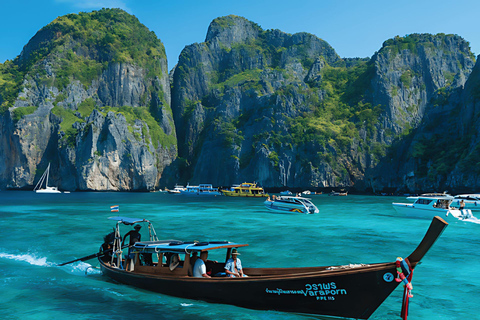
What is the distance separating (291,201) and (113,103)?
148725mm

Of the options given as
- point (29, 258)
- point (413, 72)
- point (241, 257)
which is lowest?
point (29, 258)

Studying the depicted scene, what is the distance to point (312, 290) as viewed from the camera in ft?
37.9

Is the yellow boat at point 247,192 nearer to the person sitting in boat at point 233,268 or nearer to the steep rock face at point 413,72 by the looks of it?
the steep rock face at point 413,72

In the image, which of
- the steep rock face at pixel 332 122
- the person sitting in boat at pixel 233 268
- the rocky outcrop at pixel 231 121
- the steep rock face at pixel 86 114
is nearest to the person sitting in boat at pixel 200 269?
A: the person sitting in boat at pixel 233 268

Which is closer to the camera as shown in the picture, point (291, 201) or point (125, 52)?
point (291, 201)

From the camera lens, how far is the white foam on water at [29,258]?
22.8 metres

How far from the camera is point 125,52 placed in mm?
191500

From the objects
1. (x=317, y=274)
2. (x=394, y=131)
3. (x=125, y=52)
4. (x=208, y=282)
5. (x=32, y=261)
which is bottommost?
(x=32, y=261)

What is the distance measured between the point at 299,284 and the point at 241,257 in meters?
12.5

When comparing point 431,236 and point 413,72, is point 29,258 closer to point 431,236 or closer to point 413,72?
point 431,236

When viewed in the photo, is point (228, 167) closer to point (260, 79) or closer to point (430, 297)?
point (260, 79)

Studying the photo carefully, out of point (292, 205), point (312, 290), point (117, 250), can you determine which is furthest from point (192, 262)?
point (292, 205)

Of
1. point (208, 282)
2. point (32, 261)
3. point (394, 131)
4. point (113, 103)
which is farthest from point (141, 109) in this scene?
point (208, 282)

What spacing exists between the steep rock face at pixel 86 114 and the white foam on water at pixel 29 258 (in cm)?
13182
